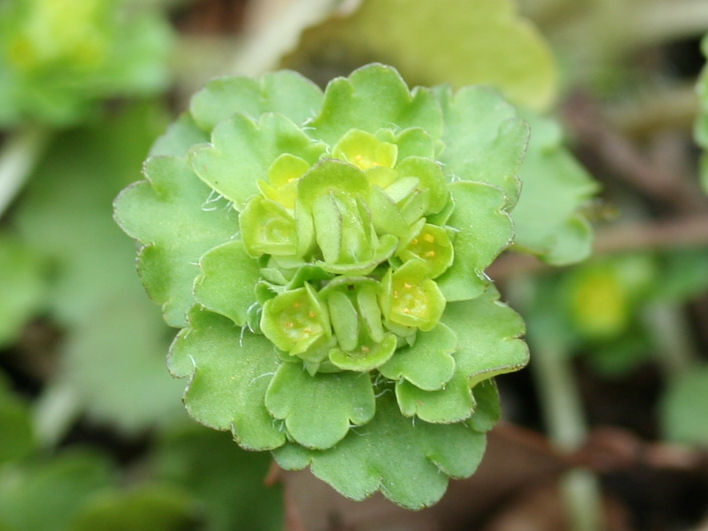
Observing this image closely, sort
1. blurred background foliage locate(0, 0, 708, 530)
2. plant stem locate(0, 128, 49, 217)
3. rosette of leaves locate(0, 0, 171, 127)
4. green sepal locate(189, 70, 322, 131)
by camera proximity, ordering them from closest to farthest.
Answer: green sepal locate(189, 70, 322, 131)
blurred background foliage locate(0, 0, 708, 530)
rosette of leaves locate(0, 0, 171, 127)
plant stem locate(0, 128, 49, 217)

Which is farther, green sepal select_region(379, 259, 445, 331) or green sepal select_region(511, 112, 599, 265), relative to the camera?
green sepal select_region(511, 112, 599, 265)

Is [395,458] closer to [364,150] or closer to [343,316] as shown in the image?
[343,316]

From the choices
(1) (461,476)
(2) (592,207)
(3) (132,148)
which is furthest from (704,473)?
(3) (132,148)

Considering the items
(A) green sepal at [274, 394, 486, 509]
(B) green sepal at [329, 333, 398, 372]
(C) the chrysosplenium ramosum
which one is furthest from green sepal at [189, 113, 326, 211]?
(A) green sepal at [274, 394, 486, 509]

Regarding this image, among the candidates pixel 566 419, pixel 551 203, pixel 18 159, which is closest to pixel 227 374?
pixel 551 203

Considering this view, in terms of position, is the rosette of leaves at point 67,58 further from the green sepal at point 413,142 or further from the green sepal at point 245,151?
the green sepal at point 413,142

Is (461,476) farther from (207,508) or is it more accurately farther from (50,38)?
(50,38)

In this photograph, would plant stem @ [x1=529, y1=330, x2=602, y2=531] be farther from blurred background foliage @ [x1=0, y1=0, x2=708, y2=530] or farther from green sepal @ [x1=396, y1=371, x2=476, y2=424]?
green sepal @ [x1=396, y1=371, x2=476, y2=424]
